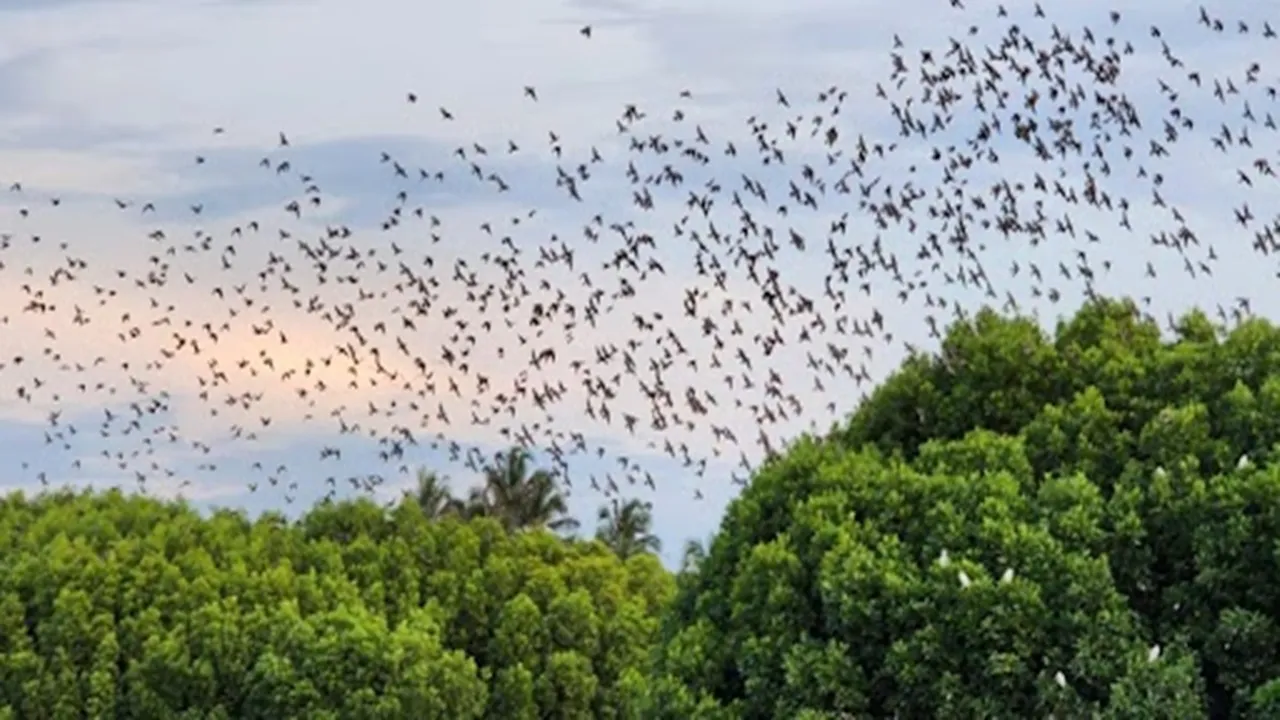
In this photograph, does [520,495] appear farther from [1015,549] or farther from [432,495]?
[1015,549]

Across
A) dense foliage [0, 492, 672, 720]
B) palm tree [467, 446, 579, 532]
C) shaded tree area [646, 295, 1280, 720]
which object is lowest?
shaded tree area [646, 295, 1280, 720]

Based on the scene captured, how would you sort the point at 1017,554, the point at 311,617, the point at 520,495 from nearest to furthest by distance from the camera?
1. the point at 1017,554
2. the point at 311,617
3. the point at 520,495

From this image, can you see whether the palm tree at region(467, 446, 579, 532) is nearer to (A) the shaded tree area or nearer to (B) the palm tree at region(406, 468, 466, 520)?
(B) the palm tree at region(406, 468, 466, 520)

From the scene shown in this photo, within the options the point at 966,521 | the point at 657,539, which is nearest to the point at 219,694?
the point at 966,521

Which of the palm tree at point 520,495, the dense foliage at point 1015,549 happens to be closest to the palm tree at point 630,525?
the palm tree at point 520,495

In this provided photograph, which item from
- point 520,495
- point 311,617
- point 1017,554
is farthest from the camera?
point 520,495

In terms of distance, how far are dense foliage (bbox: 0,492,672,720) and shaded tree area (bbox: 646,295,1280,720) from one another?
11.9 meters

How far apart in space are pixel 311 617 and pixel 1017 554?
15422 mm

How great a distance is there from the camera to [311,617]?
28266 mm

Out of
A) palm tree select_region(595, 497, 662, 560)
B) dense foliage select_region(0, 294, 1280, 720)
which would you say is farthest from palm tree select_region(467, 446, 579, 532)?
dense foliage select_region(0, 294, 1280, 720)

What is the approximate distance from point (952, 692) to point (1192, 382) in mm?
→ 3429

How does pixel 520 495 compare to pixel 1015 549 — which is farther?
pixel 520 495

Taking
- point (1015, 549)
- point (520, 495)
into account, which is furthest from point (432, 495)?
point (1015, 549)

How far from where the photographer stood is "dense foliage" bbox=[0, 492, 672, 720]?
92.1 ft
